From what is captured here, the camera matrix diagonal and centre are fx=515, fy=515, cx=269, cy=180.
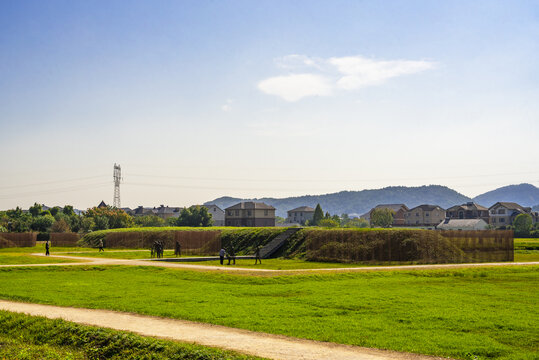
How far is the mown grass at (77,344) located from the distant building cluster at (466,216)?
120176 mm

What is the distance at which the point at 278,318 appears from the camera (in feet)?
58.4

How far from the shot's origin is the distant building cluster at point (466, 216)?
132000mm

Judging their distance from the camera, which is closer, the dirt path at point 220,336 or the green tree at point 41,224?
the dirt path at point 220,336

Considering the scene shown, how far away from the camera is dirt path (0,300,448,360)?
13.2m

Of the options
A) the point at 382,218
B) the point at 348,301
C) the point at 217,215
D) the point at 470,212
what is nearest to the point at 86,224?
the point at 217,215

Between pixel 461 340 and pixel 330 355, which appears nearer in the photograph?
pixel 330 355

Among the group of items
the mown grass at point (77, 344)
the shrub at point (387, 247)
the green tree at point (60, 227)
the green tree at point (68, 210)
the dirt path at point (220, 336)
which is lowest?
the mown grass at point (77, 344)

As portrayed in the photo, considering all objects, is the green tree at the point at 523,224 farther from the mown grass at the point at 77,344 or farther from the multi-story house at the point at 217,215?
the mown grass at the point at 77,344

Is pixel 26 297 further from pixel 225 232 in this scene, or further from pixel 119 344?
pixel 225 232

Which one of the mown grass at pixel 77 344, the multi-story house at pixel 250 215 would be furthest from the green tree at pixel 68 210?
the mown grass at pixel 77 344

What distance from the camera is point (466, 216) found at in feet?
501

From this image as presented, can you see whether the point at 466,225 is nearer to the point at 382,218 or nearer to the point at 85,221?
the point at 382,218

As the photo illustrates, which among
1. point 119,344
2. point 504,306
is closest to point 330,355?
point 119,344

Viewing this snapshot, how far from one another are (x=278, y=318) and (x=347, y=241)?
2965 cm
